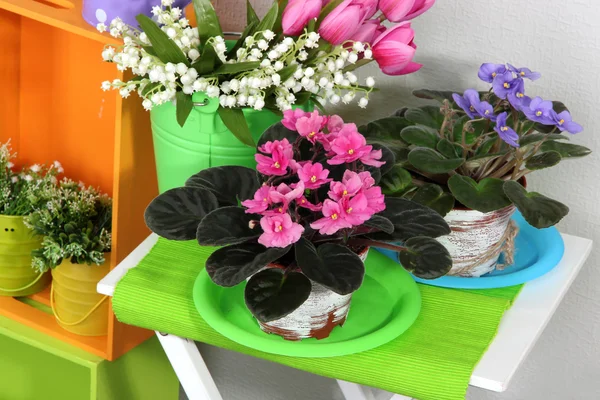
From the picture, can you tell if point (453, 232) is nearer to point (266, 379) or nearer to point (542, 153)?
point (542, 153)

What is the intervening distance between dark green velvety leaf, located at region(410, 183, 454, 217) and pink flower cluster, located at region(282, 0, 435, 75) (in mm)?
182

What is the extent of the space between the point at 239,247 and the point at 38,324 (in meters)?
0.76

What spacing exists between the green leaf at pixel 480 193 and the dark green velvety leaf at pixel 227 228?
251mm

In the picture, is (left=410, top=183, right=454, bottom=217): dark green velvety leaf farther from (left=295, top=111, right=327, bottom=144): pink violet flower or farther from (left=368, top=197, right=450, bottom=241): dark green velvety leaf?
(left=295, top=111, right=327, bottom=144): pink violet flower

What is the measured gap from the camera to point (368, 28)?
1110 mm

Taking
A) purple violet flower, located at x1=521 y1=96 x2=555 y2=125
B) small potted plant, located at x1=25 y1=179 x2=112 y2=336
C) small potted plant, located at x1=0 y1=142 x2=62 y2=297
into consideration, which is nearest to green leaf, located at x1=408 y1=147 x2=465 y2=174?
purple violet flower, located at x1=521 y1=96 x2=555 y2=125

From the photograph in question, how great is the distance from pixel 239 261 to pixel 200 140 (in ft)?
0.93

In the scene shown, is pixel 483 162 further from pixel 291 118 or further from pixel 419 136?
pixel 291 118

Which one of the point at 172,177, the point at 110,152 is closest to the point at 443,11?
the point at 172,177

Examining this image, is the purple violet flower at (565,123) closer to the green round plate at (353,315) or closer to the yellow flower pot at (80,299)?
the green round plate at (353,315)

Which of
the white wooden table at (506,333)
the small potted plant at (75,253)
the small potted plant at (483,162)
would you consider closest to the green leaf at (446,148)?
the small potted plant at (483,162)

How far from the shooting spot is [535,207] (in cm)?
100

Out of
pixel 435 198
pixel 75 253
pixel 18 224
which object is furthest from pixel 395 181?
pixel 18 224

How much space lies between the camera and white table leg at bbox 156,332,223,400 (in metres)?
1.10
